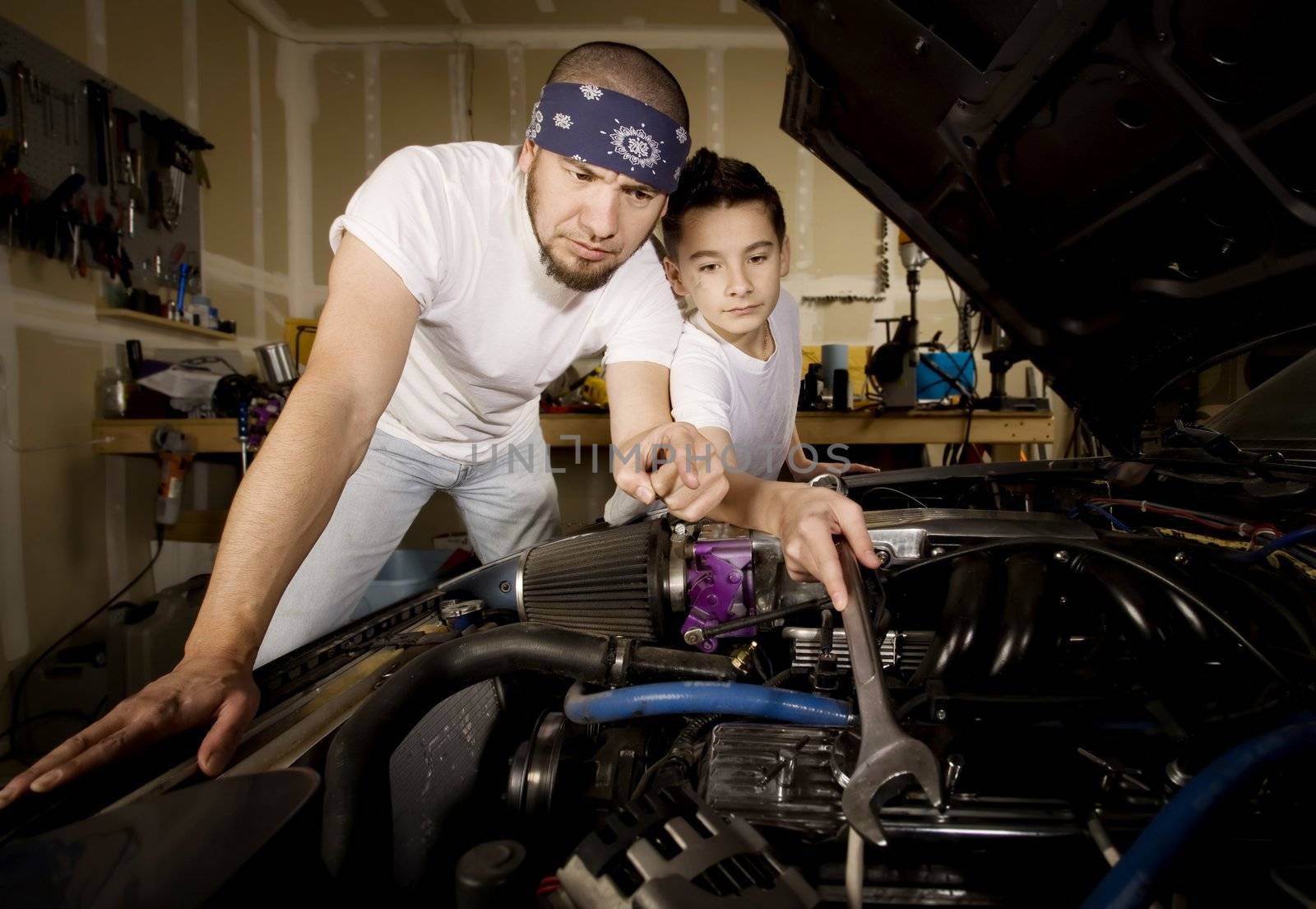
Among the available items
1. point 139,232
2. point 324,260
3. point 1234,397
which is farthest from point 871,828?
point 324,260

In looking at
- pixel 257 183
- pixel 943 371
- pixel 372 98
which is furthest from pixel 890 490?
pixel 372 98

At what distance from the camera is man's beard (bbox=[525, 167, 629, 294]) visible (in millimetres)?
1324

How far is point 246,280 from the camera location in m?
3.22

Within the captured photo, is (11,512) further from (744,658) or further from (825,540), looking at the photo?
(825,540)

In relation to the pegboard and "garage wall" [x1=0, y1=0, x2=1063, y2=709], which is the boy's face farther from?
"garage wall" [x1=0, y1=0, x2=1063, y2=709]

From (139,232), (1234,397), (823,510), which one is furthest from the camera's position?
(139,232)

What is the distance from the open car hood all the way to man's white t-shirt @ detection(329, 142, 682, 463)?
555 mm

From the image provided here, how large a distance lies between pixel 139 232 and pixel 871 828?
320 centimetres

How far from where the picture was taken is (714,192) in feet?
4.59

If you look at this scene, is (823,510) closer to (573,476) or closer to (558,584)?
(558,584)

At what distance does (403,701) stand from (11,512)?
241 cm

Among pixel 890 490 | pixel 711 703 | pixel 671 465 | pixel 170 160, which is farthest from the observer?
pixel 170 160

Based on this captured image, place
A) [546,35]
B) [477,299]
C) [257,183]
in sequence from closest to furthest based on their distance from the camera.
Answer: [477,299], [257,183], [546,35]

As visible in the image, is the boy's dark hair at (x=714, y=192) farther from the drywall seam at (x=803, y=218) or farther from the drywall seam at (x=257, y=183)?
the drywall seam at (x=257, y=183)
